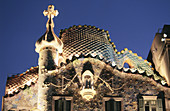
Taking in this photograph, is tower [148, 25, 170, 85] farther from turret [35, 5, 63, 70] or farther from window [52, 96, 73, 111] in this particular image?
turret [35, 5, 63, 70]

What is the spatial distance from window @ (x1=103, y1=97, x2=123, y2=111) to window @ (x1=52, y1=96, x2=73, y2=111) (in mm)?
2389

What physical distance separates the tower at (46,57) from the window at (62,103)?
0.61 m

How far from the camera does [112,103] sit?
33375mm

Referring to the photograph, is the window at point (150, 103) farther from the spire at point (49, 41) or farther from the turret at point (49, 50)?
the spire at point (49, 41)

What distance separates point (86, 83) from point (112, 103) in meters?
2.25

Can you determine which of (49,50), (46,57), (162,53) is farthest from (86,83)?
(162,53)

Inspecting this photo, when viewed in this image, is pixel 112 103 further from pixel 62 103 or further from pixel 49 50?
pixel 49 50

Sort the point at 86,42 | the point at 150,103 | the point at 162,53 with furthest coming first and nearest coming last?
the point at 86,42 < the point at 162,53 < the point at 150,103

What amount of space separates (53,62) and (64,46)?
261 cm

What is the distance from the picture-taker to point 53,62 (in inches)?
1378

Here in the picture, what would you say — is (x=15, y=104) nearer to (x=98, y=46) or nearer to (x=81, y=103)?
(x=81, y=103)

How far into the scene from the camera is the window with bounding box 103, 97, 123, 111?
3318 centimetres

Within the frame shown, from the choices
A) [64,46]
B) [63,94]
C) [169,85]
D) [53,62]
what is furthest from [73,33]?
[169,85]

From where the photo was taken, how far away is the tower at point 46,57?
33.5m
